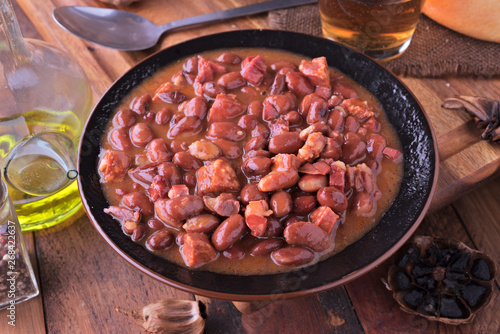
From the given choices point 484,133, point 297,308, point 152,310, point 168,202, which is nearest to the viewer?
point 168,202

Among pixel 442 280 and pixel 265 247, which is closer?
pixel 265 247

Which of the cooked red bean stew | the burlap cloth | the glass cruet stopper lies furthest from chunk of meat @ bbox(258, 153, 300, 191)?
the burlap cloth

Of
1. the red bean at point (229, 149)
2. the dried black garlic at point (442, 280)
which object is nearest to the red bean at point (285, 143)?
the red bean at point (229, 149)

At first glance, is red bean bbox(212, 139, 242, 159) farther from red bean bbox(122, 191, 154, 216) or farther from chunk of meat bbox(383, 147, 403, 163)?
chunk of meat bbox(383, 147, 403, 163)

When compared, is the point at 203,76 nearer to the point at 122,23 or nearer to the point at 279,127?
the point at 279,127

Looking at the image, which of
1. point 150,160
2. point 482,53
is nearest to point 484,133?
point 482,53

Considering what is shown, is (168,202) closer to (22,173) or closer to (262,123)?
(262,123)

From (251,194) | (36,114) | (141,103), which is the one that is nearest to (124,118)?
(141,103)
